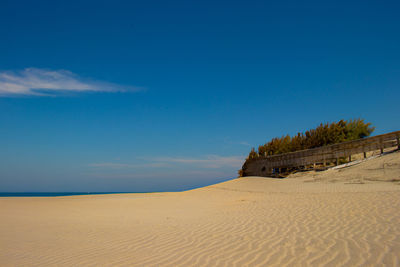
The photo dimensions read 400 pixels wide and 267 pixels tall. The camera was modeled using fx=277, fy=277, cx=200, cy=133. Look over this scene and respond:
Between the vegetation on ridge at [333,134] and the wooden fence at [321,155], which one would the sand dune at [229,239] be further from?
the vegetation on ridge at [333,134]

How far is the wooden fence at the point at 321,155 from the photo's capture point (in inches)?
667

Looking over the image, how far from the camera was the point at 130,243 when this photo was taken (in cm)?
607

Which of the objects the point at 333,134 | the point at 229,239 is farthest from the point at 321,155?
the point at 229,239

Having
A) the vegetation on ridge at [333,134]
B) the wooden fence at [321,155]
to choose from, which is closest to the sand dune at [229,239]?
the wooden fence at [321,155]

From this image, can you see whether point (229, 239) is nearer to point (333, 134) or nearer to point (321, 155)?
point (321, 155)

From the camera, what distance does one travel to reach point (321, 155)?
66.7ft

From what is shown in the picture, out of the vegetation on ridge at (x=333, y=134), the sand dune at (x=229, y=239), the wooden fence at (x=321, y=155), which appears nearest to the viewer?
the sand dune at (x=229, y=239)

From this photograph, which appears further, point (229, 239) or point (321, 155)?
point (321, 155)

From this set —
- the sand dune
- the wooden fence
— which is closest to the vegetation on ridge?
the wooden fence

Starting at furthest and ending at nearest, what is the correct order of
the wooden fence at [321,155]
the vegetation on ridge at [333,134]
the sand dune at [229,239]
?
the vegetation on ridge at [333,134] < the wooden fence at [321,155] < the sand dune at [229,239]

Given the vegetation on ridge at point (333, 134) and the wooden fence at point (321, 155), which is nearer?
the wooden fence at point (321, 155)

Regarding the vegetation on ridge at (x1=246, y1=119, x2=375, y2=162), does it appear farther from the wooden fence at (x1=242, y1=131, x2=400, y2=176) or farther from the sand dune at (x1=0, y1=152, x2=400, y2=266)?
the sand dune at (x1=0, y1=152, x2=400, y2=266)

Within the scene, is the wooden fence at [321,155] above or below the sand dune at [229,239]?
above

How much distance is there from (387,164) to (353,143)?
363cm
